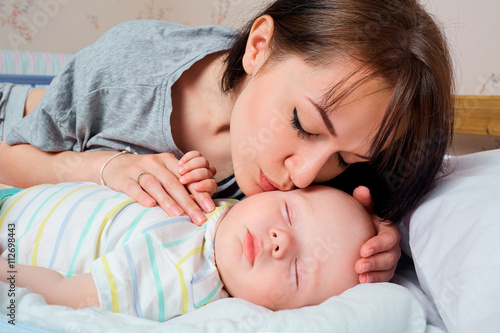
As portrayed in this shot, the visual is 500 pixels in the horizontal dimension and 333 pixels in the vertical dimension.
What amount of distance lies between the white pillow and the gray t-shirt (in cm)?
51

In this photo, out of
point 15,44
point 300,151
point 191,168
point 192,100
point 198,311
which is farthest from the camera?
point 15,44

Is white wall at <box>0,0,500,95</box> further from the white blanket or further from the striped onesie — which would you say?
the white blanket

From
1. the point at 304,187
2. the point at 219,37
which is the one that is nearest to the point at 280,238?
the point at 304,187

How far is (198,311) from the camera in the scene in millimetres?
646

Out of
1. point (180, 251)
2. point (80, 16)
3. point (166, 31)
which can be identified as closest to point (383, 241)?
point (180, 251)

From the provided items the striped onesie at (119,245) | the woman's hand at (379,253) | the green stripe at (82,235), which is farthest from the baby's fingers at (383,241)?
the green stripe at (82,235)

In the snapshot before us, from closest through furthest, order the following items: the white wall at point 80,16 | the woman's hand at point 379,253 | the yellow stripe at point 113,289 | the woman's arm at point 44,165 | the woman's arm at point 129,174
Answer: the yellow stripe at point 113,289
the woman's hand at point 379,253
the woman's arm at point 129,174
the woman's arm at point 44,165
the white wall at point 80,16

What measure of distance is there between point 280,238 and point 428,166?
0.36m

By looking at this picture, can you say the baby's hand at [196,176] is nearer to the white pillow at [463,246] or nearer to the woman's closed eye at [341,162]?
the woman's closed eye at [341,162]

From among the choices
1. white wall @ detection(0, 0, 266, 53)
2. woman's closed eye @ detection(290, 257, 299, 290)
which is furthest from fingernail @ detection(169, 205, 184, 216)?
white wall @ detection(0, 0, 266, 53)

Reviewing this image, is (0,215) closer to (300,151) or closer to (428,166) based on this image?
(300,151)

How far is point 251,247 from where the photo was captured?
0.72 meters

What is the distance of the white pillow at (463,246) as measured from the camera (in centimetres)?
57

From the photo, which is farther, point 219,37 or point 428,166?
point 219,37
